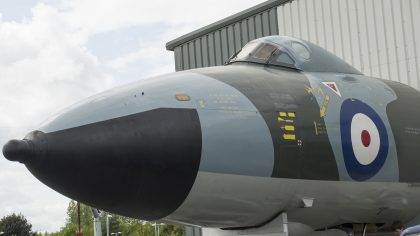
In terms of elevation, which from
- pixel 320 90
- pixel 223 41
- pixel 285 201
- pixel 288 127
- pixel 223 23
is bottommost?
pixel 285 201

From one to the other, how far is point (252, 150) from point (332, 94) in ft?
5.78

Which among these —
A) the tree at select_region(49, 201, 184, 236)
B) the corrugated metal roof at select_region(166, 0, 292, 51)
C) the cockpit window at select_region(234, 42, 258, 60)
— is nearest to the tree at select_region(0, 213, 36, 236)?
the tree at select_region(49, 201, 184, 236)

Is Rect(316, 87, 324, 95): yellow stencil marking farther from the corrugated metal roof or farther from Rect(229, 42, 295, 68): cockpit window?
the corrugated metal roof

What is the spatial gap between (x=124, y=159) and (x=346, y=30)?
11.3 metres

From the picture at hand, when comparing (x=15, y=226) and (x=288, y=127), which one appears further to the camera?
(x=15, y=226)

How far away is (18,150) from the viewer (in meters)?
6.82

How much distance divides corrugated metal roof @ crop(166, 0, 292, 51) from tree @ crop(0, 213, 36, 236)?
69.3m

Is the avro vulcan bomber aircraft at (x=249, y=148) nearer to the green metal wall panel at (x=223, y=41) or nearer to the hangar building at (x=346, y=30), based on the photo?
the hangar building at (x=346, y=30)

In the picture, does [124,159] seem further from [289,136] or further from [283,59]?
[283,59]

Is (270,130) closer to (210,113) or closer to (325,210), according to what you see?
(210,113)

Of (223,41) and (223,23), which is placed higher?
(223,23)

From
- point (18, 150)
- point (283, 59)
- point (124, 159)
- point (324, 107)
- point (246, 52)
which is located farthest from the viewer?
point (246, 52)

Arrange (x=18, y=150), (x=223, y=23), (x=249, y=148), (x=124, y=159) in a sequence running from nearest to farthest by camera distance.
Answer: (x=18, y=150) → (x=124, y=159) → (x=249, y=148) → (x=223, y=23)

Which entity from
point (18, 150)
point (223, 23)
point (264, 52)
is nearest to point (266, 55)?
point (264, 52)
